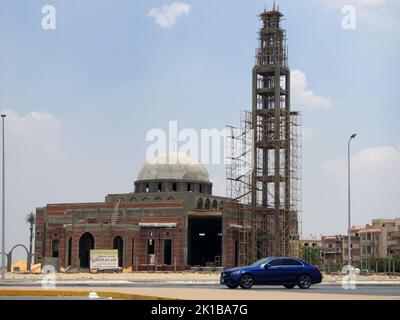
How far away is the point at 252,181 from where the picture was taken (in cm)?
9794

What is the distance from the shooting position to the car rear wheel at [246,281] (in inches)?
1448

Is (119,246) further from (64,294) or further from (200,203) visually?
(64,294)

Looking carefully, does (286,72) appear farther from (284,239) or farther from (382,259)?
(382,259)

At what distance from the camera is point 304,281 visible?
37719 millimetres

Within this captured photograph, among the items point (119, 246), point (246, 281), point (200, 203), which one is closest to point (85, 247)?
point (119, 246)

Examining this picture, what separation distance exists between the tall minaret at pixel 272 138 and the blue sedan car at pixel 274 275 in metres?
58.0

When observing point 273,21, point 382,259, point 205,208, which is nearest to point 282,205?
point 205,208

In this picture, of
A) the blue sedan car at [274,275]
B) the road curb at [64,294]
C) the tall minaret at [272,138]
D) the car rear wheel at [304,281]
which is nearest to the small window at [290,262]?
the blue sedan car at [274,275]

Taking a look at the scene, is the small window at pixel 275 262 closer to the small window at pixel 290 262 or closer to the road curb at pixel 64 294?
the small window at pixel 290 262

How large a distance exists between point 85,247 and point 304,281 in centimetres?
6836

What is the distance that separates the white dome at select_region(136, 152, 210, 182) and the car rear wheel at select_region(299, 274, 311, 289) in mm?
76803

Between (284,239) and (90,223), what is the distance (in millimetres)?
23157

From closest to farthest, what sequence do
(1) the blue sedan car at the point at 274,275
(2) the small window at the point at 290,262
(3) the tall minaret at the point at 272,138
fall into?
(1) the blue sedan car at the point at 274,275 → (2) the small window at the point at 290,262 → (3) the tall minaret at the point at 272,138
